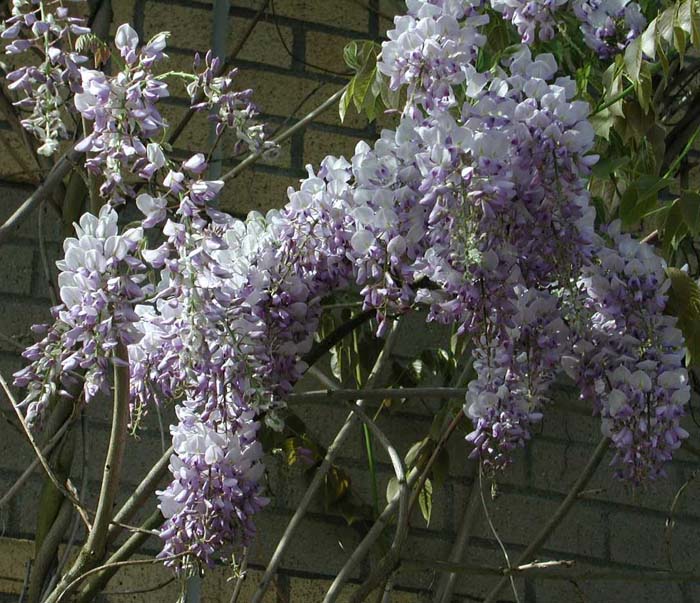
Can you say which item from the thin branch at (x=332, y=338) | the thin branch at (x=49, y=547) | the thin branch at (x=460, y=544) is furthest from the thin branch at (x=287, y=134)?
the thin branch at (x=460, y=544)

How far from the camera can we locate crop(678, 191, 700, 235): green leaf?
176cm

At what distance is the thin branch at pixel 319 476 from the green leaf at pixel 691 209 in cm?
66

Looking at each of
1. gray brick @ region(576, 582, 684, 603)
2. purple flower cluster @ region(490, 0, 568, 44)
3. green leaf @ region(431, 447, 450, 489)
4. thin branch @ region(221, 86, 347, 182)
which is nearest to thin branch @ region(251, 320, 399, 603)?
green leaf @ region(431, 447, 450, 489)

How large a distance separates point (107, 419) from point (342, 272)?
95 centimetres

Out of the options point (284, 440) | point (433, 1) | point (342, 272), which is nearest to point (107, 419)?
point (284, 440)

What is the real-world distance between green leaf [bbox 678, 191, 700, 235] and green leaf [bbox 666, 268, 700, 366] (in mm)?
64

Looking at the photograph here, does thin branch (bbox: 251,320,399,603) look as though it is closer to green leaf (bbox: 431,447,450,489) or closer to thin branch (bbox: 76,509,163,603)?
green leaf (bbox: 431,447,450,489)

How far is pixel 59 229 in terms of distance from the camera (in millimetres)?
2547

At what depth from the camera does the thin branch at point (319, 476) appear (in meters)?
2.06

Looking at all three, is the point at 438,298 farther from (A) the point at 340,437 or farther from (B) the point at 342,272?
(A) the point at 340,437

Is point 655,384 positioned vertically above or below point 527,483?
above

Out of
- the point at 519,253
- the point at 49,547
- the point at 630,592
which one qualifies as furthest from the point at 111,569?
the point at 630,592

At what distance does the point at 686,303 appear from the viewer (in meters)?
1.77

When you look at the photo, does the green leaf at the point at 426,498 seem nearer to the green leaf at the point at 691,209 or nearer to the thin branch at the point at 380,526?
the thin branch at the point at 380,526
